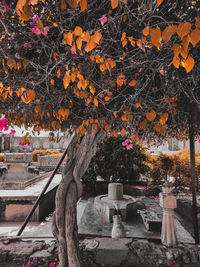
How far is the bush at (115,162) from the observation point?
279 inches

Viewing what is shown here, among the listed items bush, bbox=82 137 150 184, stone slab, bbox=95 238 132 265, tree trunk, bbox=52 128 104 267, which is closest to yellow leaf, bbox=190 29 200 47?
tree trunk, bbox=52 128 104 267

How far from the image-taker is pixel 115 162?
7.14m

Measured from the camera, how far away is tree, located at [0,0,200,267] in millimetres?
1330

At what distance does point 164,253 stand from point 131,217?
191 cm

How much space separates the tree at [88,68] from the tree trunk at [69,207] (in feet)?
0.04

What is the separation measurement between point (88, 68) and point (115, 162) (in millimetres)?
5733

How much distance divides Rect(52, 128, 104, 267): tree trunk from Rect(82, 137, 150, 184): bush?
4655mm

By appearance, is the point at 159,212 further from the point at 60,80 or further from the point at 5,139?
the point at 5,139

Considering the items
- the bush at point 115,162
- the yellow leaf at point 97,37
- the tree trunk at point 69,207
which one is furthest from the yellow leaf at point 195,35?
the bush at point 115,162

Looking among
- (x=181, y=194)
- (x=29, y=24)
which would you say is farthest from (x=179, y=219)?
(x=29, y=24)

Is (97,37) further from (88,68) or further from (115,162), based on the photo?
(115,162)

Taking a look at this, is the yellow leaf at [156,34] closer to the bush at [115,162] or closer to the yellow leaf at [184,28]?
the yellow leaf at [184,28]

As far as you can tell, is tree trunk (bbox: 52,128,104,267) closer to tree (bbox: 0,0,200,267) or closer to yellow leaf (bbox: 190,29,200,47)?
tree (bbox: 0,0,200,267)

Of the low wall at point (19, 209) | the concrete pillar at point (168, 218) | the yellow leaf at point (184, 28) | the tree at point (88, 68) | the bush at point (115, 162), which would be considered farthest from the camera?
the bush at point (115, 162)
